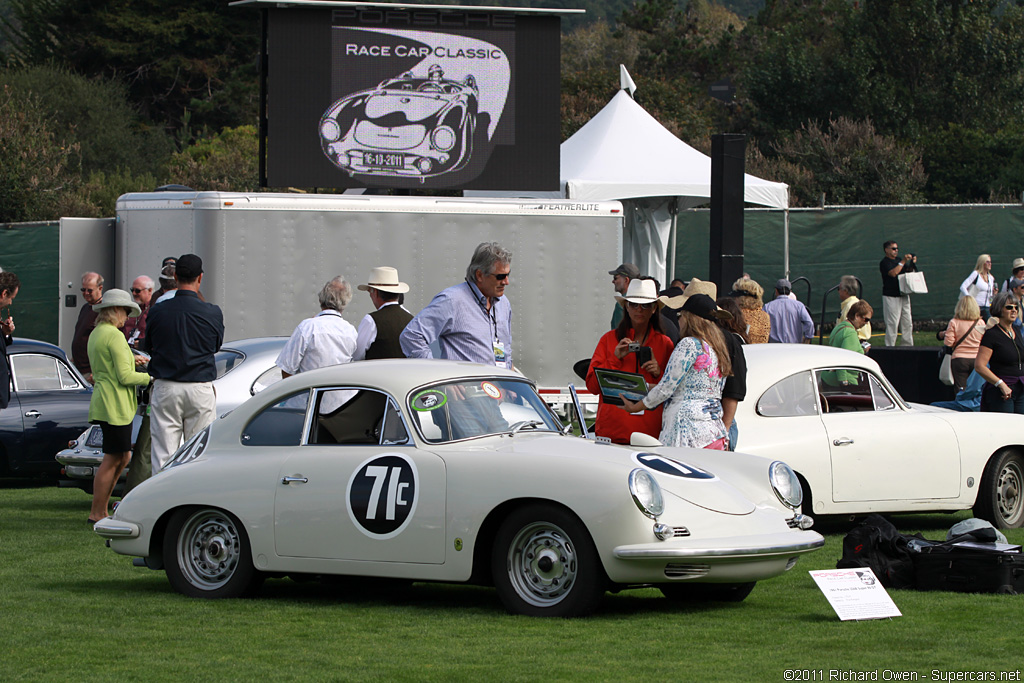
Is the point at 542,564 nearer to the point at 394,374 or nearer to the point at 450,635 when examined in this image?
the point at 450,635

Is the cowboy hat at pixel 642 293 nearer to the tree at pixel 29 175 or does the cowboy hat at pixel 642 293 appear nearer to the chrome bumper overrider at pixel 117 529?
the chrome bumper overrider at pixel 117 529

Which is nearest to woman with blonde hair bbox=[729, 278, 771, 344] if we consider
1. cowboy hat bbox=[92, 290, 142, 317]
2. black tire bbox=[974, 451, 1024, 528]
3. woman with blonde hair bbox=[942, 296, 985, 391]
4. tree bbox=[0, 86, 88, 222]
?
woman with blonde hair bbox=[942, 296, 985, 391]

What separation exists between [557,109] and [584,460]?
40.6ft

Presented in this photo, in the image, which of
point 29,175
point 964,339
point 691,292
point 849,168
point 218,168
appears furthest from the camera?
point 218,168

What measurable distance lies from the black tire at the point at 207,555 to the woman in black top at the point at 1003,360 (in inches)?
297

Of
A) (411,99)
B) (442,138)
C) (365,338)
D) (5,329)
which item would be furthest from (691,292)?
(411,99)

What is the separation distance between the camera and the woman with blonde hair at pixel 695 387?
26.6 ft

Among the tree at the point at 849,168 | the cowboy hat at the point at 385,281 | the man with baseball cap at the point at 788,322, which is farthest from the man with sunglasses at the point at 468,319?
the tree at the point at 849,168

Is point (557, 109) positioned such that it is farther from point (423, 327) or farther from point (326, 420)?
point (326, 420)

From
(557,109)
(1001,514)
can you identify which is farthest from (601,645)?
(557,109)

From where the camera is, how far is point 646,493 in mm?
6625

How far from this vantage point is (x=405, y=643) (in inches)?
248

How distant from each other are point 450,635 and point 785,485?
2079 mm

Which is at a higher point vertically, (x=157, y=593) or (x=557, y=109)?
(x=557, y=109)
